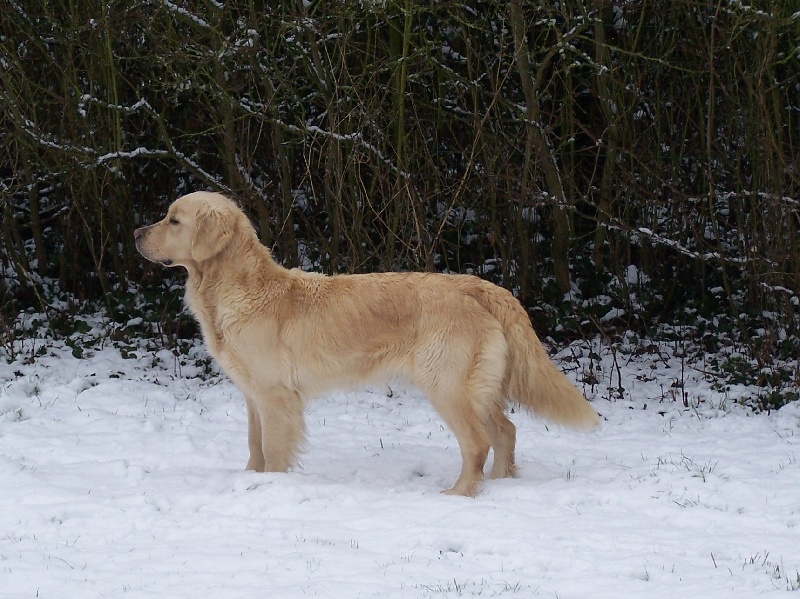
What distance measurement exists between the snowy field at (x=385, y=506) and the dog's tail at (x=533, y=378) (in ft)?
1.34

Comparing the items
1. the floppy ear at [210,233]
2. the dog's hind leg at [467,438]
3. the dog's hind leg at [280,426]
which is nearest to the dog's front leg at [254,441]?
the dog's hind leg at [280,426]

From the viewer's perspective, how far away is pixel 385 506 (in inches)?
204

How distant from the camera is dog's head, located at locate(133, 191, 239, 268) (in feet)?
19.2

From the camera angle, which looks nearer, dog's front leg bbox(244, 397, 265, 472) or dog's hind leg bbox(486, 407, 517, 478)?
dog's hind leg bbox(486, 407, 517, 478)

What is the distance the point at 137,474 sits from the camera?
5.82m

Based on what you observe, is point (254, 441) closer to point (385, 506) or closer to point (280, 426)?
point (280, 426)

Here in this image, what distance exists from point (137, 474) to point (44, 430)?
158 centimetres

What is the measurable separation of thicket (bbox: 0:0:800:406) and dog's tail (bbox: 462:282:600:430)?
3.30 m

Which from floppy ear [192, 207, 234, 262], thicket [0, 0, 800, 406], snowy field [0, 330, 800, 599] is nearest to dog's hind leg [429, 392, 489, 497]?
snowy field [0, 330, 800, 599]

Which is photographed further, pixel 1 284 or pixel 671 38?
pixel 1 284

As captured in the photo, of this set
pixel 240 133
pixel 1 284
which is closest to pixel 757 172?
pixel 240 133

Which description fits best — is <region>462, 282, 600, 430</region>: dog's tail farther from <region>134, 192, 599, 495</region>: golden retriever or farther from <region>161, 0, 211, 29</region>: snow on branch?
<region>161, 0, 211, 29</region>: snow on branch

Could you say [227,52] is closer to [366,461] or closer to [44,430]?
[44,430]

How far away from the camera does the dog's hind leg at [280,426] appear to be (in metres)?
5.79
